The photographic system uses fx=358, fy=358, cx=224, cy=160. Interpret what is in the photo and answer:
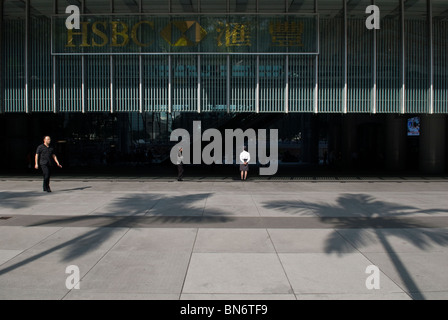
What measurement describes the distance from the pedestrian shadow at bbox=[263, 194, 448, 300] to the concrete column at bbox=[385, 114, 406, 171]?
1453 centimetres

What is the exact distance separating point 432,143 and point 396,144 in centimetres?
487

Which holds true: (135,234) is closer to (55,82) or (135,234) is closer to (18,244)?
(18,244)

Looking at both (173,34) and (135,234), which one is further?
(173,34)

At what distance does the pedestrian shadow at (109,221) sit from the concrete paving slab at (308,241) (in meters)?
1.76

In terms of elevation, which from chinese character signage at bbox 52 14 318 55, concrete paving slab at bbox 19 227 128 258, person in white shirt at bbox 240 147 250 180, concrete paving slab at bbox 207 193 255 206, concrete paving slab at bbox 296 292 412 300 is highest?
chinese character signage at bbox 52 14 318 55

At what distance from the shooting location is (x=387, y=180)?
56.1 feet

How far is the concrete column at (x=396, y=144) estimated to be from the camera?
24750mm

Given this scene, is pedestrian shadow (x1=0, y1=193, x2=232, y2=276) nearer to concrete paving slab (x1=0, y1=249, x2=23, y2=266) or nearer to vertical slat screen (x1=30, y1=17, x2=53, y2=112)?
concrete paving slab (x1=0, y1=249, x2=23, y2=266)

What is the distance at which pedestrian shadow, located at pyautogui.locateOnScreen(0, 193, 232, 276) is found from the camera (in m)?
5.82

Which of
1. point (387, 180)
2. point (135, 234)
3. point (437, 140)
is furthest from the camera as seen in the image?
point (437, 140)

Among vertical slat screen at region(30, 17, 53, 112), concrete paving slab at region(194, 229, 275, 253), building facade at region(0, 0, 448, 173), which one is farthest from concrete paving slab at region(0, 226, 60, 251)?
vertical slat screen at region(30, 17, 53, 112)
